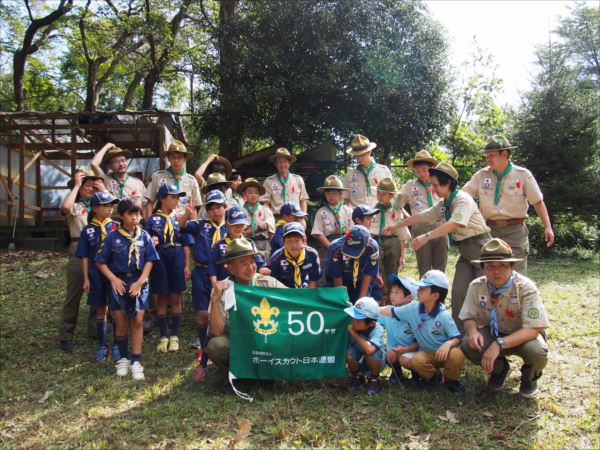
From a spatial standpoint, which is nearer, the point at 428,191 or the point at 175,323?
the point at 175,323

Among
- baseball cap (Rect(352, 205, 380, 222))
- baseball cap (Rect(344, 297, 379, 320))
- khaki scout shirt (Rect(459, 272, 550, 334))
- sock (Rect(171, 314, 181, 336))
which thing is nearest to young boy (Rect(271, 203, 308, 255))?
baseball cap (Rect(352, 205, 380, 222))

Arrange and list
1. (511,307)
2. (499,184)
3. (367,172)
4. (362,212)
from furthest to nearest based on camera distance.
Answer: (367,172)
(362,212)
(499,184)
(511,307)

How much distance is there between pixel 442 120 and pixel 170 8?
997 cm

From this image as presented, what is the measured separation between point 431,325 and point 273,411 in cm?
152

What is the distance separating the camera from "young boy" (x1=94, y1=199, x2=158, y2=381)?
519 cm

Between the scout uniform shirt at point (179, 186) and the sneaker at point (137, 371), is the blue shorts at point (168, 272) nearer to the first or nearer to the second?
the scout uniform shirt at point (179, 186)

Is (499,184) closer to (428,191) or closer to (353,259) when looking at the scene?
(428,191)

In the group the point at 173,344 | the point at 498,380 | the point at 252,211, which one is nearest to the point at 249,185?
the point at 252,211

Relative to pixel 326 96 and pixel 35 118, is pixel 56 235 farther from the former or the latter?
pixel 326 96

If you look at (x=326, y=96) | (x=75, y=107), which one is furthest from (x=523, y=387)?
(x=75, y=107)

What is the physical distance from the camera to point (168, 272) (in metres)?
6.07

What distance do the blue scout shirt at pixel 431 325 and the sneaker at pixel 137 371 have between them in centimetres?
261

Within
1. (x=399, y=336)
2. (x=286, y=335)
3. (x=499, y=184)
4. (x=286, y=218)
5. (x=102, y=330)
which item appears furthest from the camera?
(x=286, y=218)

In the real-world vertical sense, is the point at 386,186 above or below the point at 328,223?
above
